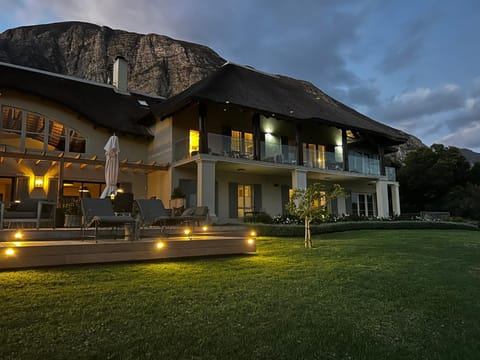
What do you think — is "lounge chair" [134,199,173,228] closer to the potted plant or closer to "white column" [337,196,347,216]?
the potted plant

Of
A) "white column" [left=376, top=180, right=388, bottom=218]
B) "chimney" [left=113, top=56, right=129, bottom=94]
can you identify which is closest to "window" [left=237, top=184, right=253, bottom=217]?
"white column" [left=376, top=180, right=388, bottom=218]

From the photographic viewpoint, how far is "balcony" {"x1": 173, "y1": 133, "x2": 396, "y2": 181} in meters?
15.0

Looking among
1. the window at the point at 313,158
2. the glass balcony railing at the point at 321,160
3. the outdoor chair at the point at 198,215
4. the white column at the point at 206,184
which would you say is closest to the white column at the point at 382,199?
the glass balcony railing at the point at 321,160

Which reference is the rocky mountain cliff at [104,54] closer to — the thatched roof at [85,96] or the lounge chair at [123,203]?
the thatched roof at [85,96]

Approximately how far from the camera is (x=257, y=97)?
16.2m

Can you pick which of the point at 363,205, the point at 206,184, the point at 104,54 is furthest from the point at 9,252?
the point at 104,54

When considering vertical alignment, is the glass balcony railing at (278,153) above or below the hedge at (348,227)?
above

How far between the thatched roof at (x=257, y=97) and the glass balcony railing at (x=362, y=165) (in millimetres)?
1586

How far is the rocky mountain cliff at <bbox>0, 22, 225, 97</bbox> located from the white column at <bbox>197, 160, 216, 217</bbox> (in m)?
33.9

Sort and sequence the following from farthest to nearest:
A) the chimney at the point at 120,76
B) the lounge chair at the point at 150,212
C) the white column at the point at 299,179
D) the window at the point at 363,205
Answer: the window at the point at 363,205 → the chimney at the point at 120,76 → the white column at the point at 299,179 → the lounge chair at the point at 150,212

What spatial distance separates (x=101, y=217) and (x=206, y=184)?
771 centimetres

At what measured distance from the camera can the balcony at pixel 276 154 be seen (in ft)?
49.1

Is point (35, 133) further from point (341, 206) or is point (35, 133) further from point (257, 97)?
point (341, 206)

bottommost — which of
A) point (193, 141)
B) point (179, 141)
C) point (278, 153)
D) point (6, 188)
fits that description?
point (6, 188)
